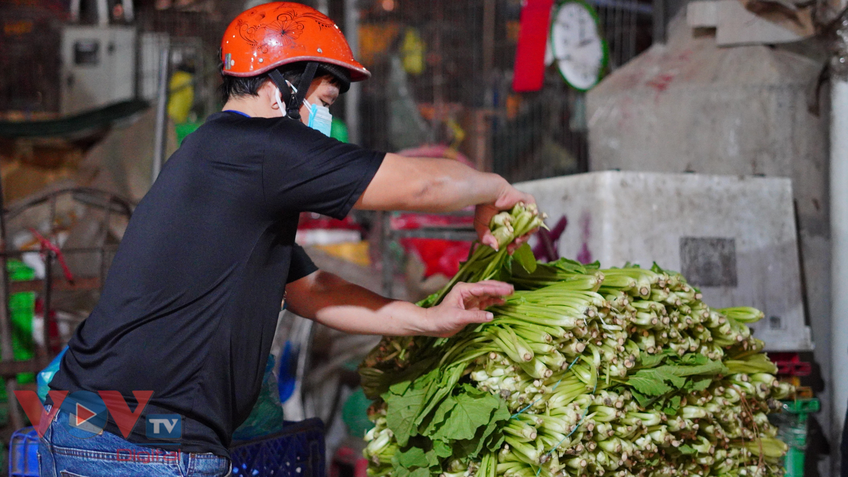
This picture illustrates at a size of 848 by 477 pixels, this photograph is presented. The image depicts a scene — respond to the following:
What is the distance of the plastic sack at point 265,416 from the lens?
2547 millimetres

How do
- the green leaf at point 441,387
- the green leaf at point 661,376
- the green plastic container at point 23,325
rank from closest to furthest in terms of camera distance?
1. the green leaf at point 441,387
2. the green leaf at point 661,376
3. the green plastic container at point 23,325

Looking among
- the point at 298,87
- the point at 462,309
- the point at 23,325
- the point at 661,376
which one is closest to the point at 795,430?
the point at 661,376

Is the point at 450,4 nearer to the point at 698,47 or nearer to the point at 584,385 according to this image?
the point at 698,47

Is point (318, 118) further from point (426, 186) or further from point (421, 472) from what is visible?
point (421, 472)

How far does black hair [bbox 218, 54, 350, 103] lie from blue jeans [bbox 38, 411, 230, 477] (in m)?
1.04

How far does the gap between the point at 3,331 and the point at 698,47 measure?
4.60 m

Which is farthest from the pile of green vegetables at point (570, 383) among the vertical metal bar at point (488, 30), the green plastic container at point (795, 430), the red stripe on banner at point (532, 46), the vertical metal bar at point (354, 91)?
the vertical metal bar at point (488, 30)

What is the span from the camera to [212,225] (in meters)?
1.93

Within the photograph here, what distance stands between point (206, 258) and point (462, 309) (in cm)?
79

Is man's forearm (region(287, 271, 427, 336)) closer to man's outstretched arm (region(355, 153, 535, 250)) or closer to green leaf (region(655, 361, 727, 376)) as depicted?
man's outstretched arm (region(355, 153, 535, 250))

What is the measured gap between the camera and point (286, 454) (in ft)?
8.63

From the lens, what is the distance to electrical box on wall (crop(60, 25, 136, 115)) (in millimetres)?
9773

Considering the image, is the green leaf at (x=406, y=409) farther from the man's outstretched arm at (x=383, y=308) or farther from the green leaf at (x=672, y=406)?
the green leaf at (x=672, y=406)

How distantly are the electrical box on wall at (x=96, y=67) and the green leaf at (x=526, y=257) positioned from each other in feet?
28.7
